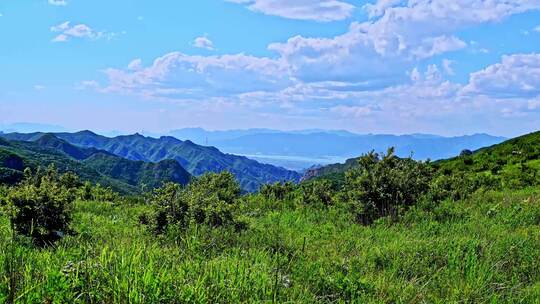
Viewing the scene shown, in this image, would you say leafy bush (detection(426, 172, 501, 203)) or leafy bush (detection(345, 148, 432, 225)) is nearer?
leafy bush (detection(345, 148, 432, 225))

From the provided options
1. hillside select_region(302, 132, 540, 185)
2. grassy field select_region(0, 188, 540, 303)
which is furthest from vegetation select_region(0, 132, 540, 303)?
hillside select_region(302, 132, 540, 185)

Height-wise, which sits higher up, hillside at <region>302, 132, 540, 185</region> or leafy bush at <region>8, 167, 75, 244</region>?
hillside at <region>302, 132, 540, 185</region>

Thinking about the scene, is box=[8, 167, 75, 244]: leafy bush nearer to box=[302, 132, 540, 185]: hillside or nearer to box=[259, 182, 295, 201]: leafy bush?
box=[259, 182, 295, 201]: leafy bush

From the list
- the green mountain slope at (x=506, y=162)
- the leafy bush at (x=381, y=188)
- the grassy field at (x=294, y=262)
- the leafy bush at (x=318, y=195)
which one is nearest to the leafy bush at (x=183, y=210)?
the grassy field at (x=294, y=262)

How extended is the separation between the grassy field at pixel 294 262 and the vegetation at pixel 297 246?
25 millimetres

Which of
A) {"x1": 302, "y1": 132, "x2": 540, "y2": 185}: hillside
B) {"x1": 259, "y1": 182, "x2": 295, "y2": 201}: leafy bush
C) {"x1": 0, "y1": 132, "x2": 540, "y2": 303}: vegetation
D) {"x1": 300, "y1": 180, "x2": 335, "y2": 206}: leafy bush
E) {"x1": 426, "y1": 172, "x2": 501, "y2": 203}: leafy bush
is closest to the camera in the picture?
{"x1": 0, "y1": 132, "x2": 540, "y2": 303}: vegetation

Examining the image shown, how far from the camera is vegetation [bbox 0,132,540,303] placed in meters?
5.60

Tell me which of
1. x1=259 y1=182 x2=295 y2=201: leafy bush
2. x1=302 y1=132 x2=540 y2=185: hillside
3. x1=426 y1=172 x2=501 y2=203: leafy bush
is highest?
x1=302 y1=132 x2=540 y2=185: hillside

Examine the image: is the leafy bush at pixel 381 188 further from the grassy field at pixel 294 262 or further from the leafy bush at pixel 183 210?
the leafy bush at pixel 183 210

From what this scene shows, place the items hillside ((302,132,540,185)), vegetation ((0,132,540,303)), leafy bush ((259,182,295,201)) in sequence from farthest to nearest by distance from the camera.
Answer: hillside ((302,132,540,185)) < leafy bush ((259,182,295,201)) < vegetation ((0,132,540,303))

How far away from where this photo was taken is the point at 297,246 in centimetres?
1012

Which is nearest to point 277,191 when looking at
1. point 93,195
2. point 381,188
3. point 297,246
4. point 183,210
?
point 381,188

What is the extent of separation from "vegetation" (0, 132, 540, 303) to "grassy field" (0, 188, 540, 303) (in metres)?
0.03

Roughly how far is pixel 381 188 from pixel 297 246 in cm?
519
